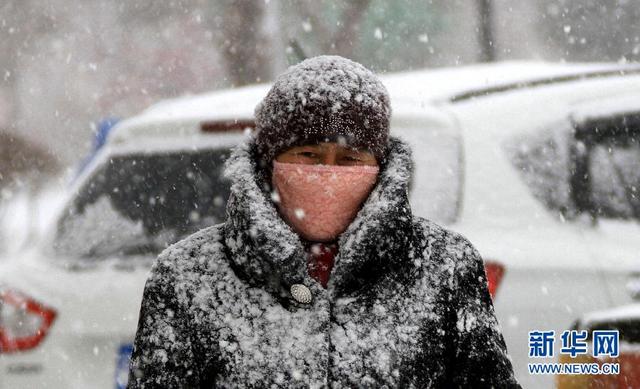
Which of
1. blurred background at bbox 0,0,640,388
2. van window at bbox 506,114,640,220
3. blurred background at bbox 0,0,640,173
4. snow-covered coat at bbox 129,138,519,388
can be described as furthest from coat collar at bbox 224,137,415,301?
blurred background at bbox 0,0,640,173

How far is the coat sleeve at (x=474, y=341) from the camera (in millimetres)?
1878

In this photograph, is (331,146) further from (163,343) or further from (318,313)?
(163,343)

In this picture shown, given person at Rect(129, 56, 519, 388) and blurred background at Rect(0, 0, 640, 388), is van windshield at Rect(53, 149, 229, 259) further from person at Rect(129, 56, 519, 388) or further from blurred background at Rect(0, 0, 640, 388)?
person at Rect(129, 56, 519, 388)

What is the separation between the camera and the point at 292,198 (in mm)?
1952

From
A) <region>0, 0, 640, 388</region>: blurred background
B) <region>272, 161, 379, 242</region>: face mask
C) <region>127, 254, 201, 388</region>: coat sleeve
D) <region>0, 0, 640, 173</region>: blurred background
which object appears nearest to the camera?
<region>127, 254, 201, 388</region>: coat sleeve

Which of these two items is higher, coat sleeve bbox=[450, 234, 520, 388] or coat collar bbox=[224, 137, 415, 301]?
coat collar bbox=[224, 137, 415, 301]

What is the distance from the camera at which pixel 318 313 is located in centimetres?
184

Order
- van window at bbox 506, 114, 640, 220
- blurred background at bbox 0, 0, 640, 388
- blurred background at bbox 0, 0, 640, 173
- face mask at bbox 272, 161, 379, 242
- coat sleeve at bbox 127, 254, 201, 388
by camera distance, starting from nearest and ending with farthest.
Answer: coat sleeve at bbox 127, 254, 201, 388, face mask at bbox 272, 161, 379, 242, blurred background at bbox 0, 0, 640, 388, van window at bbox 506, 114, 640, 220, blurred background at bbox 0, 0, 640, 173

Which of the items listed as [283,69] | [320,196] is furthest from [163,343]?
[283,69]

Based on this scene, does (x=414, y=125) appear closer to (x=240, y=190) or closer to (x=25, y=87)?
(x=240, y=190)

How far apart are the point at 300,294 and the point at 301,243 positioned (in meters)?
0.12

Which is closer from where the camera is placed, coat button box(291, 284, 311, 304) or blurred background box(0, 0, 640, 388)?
coat button box(291, 284, 311, 304)

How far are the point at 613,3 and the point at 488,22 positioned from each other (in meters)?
10.4

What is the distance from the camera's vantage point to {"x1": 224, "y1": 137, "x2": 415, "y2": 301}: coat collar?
182 cm
